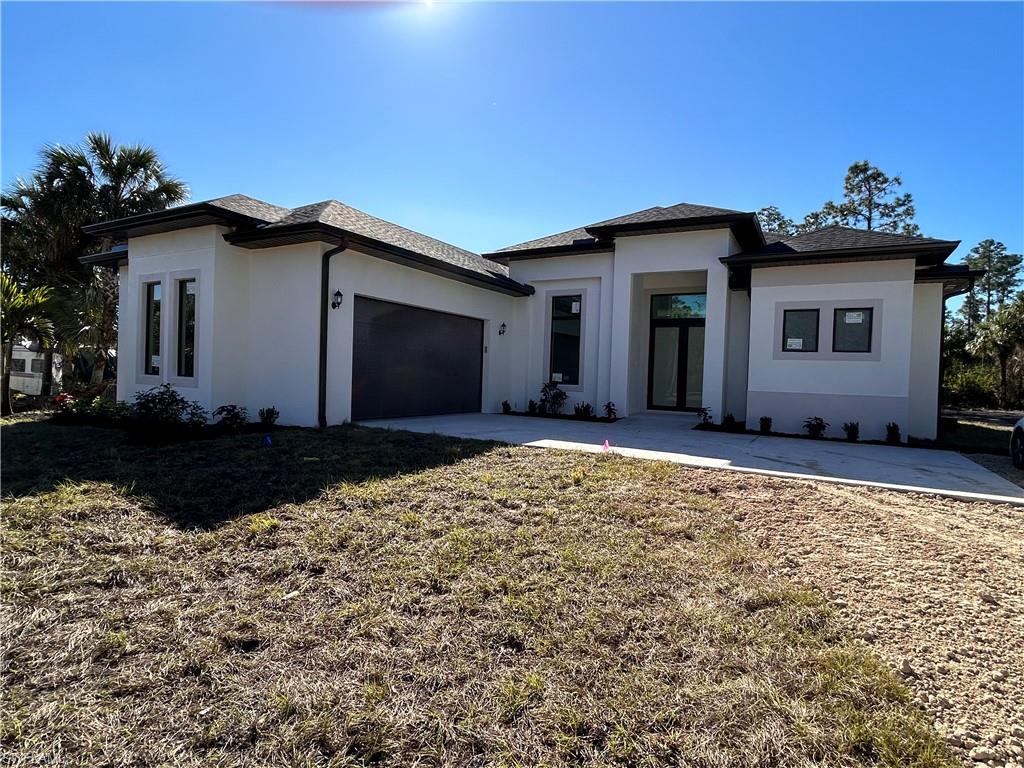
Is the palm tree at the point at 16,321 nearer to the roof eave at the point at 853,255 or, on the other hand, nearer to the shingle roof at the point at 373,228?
the shingle roof at the point at 373,228

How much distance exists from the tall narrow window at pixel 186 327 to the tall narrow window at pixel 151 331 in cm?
79

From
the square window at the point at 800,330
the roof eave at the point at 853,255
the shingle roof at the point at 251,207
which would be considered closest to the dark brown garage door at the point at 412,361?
the shingle roof at the point at 251,207

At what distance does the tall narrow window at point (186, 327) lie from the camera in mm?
10430

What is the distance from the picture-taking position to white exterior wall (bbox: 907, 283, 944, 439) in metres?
11.2

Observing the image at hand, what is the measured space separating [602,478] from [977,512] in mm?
3561

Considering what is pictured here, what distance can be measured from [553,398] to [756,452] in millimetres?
6467

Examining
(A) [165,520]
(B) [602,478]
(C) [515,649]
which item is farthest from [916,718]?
(A) [165,520]

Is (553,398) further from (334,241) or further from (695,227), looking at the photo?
(334,241)

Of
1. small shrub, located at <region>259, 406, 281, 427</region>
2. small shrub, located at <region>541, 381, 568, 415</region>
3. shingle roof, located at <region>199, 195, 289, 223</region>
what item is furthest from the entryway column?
shingle roof, located at <region>199, 195, 289, 223</region>

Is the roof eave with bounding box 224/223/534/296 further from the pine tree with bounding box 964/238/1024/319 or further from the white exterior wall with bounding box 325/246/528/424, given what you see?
the pine tree with bounding box 964/238/1024/319

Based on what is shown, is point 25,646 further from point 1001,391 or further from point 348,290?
point 1001,391

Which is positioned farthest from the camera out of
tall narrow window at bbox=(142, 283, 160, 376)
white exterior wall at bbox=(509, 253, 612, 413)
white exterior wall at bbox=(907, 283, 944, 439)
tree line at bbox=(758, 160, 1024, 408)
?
tree line at bbox=(758, 160, 1024, 408)

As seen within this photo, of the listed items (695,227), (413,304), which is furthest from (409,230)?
(695,227)

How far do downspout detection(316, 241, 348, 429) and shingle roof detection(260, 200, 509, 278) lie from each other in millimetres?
674
